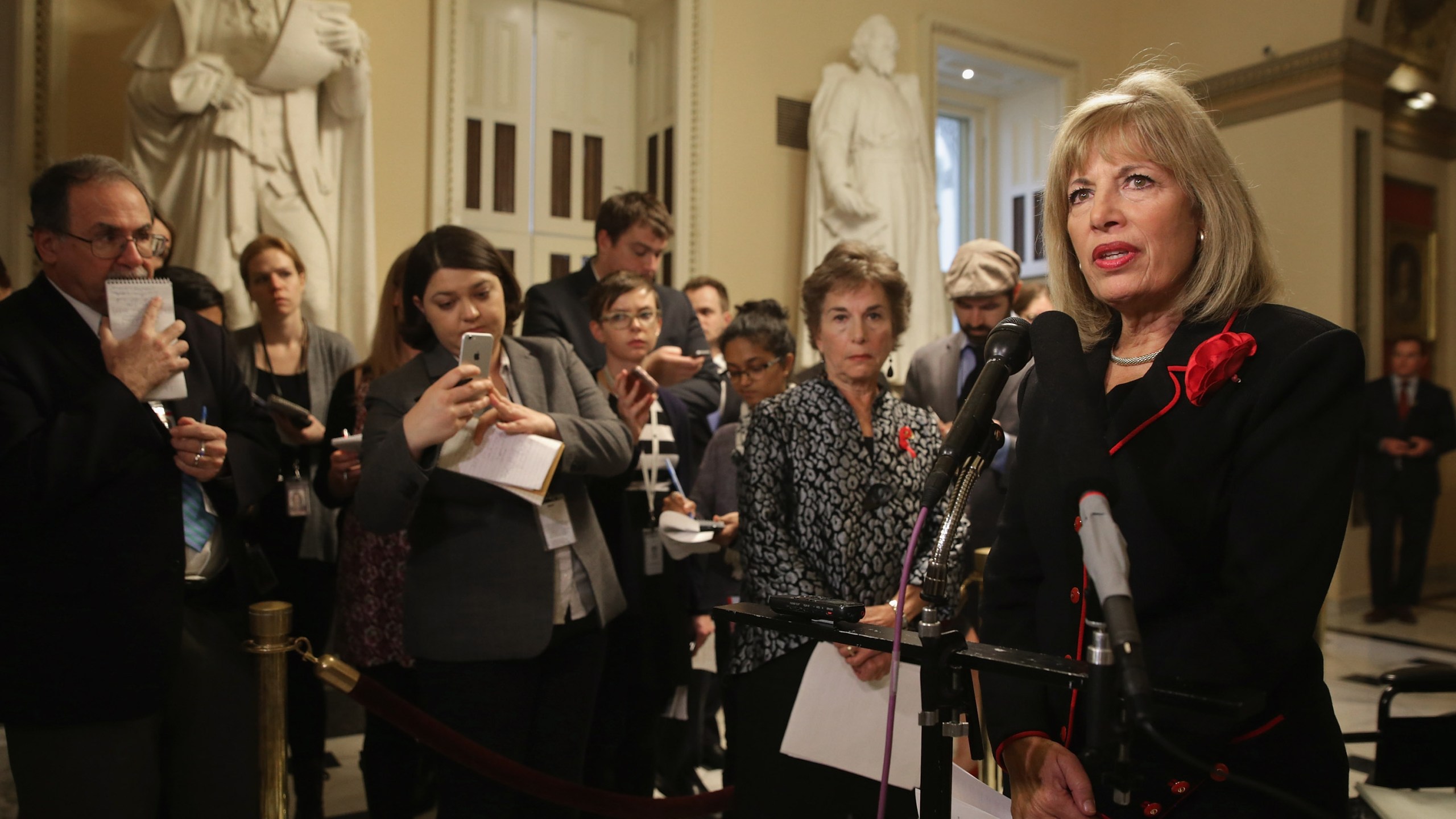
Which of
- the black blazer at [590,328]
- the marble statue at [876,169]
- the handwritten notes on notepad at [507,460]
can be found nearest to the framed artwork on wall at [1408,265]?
the marble statue at [876,169]

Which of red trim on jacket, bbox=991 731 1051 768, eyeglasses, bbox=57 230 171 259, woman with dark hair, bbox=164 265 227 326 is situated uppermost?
woman with dark hair, bbox=164 265 227 326

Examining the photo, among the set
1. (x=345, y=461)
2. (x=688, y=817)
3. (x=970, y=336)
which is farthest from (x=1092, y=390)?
(x=970, y=336)

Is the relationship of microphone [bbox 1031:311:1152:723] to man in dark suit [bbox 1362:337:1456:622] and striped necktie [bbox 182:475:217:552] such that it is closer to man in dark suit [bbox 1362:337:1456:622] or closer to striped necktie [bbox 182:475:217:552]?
striped necktie [bbox 182:475:217:552]

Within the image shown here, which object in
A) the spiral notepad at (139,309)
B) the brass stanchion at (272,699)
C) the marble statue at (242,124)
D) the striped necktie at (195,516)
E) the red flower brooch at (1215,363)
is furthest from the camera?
the marble statue at (242,124)

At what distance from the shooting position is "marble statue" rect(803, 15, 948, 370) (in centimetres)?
679

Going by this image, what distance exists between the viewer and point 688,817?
219cm

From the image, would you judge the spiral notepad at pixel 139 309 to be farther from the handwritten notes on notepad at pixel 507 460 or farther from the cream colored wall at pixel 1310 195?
the cream colored wall at pixel 1310 195

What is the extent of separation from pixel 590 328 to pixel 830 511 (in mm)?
1407

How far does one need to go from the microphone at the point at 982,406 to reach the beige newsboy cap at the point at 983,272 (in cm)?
237

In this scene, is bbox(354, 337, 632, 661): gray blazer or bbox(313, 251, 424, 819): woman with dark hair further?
bbox(313, 251, 424, 819): woman with dark hair

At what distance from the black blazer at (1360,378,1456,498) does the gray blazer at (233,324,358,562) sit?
677 cm

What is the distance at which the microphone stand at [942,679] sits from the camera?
105 centimetres

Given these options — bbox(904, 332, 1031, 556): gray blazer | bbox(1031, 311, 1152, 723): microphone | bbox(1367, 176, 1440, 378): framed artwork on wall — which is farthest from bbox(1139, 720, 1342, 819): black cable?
bbox(1367, 176, 1440, 378): framed artwork on wall

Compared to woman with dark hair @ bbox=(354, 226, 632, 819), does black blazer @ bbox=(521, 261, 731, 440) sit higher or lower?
higher
